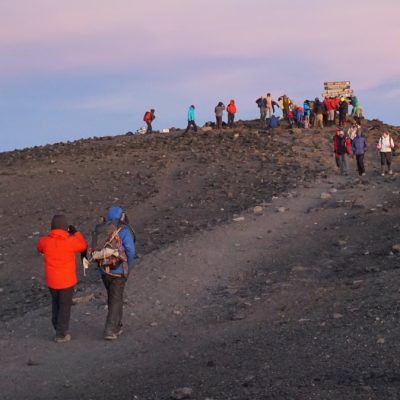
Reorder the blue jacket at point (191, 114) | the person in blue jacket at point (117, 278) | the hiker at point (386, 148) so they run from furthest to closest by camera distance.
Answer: the blue jacket at point (191, 114) → the hiker at point (386, 148) → the person in blue jacket at point (117, 278)

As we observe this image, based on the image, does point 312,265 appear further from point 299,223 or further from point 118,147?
point 118,147

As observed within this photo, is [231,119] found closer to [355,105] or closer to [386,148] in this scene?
[355,105]

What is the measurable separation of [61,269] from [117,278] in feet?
2.58

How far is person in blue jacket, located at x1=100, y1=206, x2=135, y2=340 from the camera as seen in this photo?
33.4 feet

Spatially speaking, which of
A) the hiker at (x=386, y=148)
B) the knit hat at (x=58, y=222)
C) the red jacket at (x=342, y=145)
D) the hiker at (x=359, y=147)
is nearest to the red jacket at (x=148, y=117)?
the red jacket at (x=342, y=145)

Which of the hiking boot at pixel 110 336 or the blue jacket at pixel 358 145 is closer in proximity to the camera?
the hiking boot at pixel 110 336

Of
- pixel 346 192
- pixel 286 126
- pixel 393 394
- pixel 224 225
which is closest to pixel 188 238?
pixel 224 225

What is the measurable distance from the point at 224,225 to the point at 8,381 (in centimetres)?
998

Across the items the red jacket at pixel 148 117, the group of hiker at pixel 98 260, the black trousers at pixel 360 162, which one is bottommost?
the group of hiker at pixel 98 260

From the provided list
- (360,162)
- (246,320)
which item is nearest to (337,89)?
(360,162)

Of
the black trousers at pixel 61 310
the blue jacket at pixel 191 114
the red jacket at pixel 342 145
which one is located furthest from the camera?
the blue jacket at pixel 191 114

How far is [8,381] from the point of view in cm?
877

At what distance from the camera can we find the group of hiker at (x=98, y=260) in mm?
10125

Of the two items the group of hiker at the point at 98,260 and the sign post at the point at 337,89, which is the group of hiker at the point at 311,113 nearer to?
the sign post at the point at 337,89
